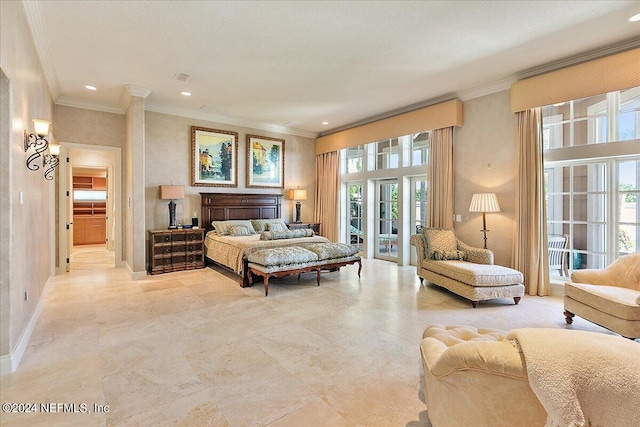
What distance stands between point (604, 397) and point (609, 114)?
4.74m

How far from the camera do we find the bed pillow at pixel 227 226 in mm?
6281

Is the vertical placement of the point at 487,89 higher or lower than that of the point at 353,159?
higher

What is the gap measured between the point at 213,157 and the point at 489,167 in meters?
5.46

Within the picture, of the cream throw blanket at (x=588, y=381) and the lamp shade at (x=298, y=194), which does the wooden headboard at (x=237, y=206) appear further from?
the cream throw blanket at (x=588, y=381)

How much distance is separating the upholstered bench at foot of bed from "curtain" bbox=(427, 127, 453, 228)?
1759 mm

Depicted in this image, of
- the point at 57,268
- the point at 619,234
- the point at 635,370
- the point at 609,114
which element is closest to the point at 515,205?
the point at 619,234

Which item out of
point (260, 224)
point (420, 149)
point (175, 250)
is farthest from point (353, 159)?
point (175, 250)

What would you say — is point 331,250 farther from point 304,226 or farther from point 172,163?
point 172,163

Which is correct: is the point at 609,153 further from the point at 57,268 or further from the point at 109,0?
the point at 57,268

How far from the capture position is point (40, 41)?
3.67 m

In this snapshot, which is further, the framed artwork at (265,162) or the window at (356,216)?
the window at (356,216)

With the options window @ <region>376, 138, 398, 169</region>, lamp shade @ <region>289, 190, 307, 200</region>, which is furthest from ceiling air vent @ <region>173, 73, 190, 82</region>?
window @ <region>376, 138, 398, 169</region>

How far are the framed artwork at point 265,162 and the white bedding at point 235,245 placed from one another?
5.68ft

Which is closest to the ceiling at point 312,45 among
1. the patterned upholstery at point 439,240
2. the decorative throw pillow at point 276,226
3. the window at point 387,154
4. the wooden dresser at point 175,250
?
the window at point 387,154
